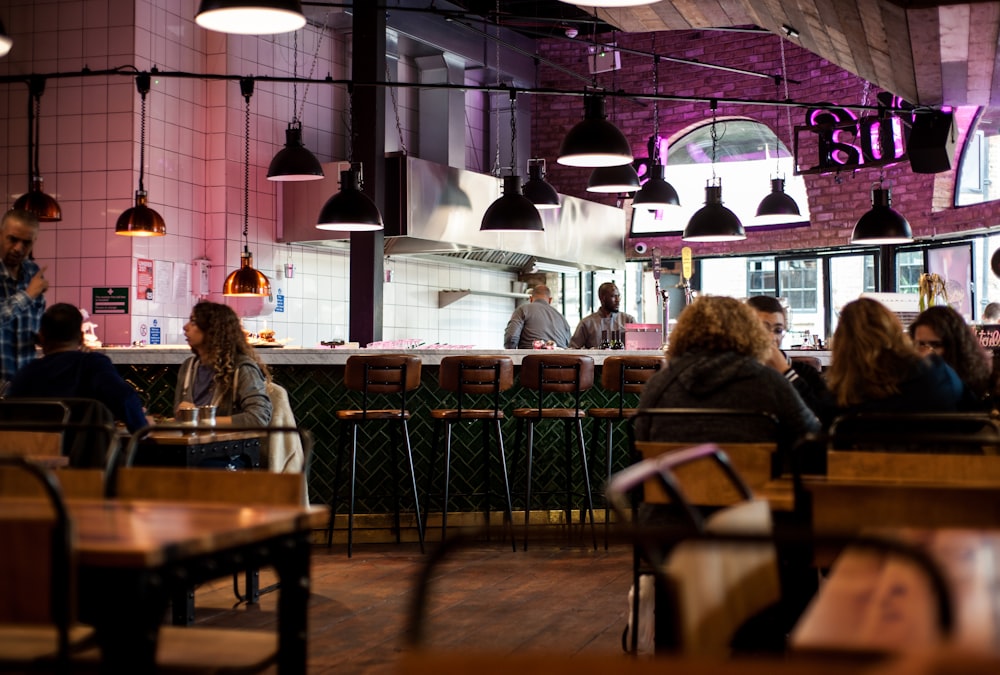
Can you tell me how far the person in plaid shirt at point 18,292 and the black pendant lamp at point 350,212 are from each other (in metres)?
2.59

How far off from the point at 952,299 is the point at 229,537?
9.84m

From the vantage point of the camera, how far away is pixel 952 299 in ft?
34.8

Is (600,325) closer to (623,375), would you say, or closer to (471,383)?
(623,375)

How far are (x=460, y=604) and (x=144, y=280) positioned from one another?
4695 millimetres

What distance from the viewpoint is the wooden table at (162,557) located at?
5.92ft

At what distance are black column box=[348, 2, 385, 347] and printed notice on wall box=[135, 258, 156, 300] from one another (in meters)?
1.51

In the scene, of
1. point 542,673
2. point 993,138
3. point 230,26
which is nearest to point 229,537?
point 542,673

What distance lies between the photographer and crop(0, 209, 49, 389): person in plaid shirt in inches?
189

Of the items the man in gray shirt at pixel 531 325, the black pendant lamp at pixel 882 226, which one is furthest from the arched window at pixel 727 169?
the man in gray shirt at pixel 531 325

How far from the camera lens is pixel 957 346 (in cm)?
435

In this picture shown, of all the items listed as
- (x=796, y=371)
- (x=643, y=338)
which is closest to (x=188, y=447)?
(x=796, y=371)

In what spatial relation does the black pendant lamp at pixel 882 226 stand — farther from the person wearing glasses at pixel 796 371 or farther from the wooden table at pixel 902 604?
the wooden table at pixel 902 604

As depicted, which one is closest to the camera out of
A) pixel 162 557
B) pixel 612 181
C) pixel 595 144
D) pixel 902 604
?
pixel 902 604

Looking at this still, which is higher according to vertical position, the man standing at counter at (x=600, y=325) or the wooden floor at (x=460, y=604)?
the man standing at counter at (x=600, y=325)
